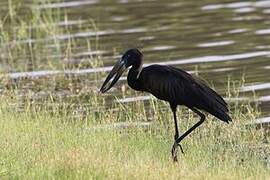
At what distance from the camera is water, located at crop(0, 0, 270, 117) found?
14.8m

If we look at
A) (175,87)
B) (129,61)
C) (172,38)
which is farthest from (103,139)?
(172,38)

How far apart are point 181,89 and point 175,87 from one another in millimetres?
70

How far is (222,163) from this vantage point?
8.62 meters

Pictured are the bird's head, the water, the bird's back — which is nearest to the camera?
the bird's back

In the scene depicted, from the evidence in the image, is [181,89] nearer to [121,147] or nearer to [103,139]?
[121,147]

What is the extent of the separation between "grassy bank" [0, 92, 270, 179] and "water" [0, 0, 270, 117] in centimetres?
175

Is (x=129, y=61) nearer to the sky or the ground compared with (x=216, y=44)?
nearer to the sky

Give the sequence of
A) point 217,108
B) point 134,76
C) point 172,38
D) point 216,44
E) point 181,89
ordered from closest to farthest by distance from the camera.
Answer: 1. point 217,108
2. point 181,89
3. point 134,76
4. point 216,44
5. point 172,38

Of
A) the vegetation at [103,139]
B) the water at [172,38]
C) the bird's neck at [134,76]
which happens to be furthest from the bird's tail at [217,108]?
the water at [172,38]

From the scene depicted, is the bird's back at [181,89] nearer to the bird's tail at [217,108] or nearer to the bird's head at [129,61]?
the bird's tail at [217,108]

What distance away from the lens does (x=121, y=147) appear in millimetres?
9086

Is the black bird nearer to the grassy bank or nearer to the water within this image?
the grassy bank

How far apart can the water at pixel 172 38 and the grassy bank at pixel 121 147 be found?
175 centimetres

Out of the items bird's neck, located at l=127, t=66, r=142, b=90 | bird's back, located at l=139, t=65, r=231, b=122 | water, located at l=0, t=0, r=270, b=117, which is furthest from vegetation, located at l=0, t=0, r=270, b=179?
bird's neck, located at l=127, t=66, r=142, b=90
